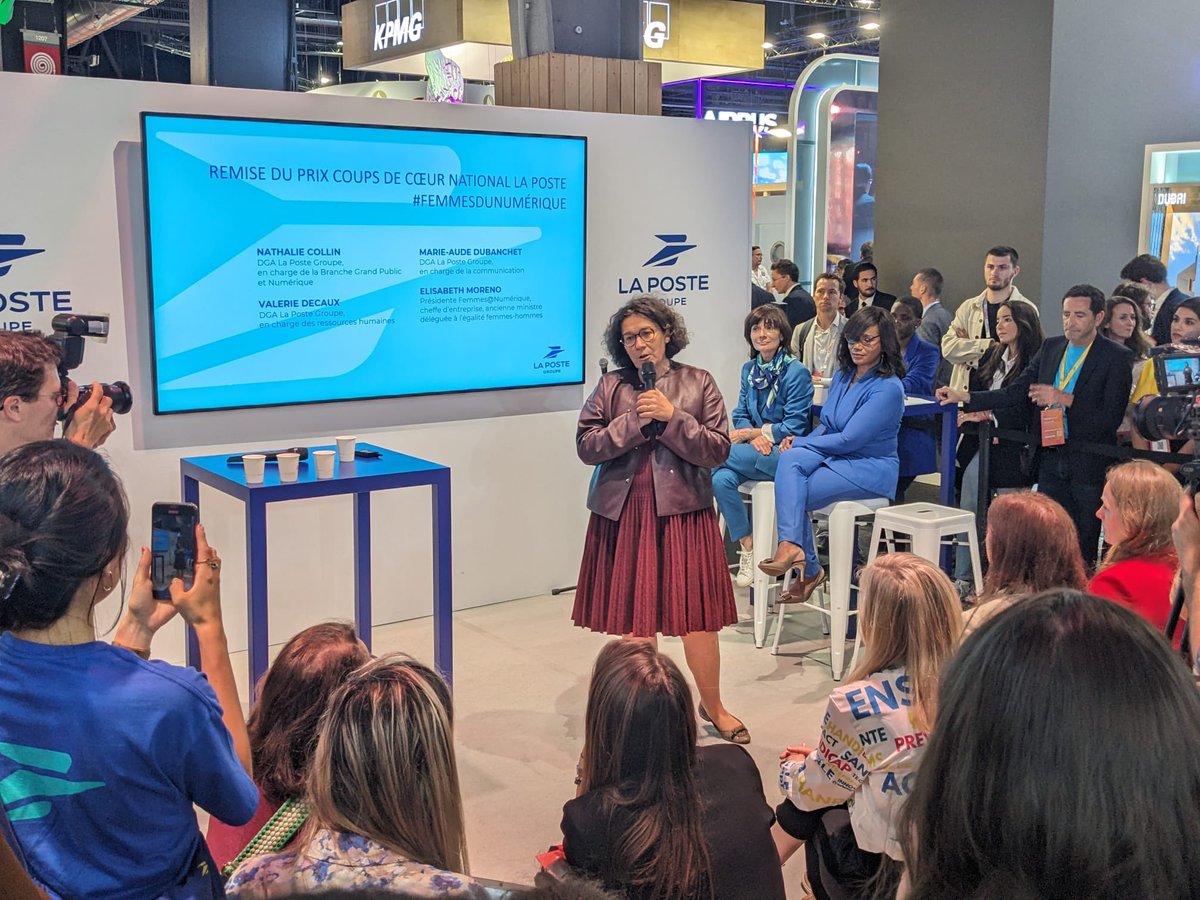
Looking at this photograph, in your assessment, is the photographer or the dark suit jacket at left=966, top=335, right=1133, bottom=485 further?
the dark suit jacket at left=966, top=335, right=1133, bottom=485

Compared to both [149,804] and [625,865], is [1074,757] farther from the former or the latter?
[149,804]

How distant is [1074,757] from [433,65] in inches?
208

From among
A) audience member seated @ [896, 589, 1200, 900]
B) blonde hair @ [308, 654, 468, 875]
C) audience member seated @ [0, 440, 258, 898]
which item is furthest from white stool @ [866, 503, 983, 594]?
audience member seated @ [896, 589, 1200, 900]

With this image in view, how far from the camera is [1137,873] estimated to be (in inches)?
36.4

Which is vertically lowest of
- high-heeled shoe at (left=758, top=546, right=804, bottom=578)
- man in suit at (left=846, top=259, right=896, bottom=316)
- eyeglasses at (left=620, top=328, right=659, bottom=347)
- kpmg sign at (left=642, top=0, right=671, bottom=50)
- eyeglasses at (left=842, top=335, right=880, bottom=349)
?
high-heeled shoe at (left=758, top=546, right=804, bottom=578)

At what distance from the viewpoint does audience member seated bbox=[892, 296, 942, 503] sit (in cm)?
534

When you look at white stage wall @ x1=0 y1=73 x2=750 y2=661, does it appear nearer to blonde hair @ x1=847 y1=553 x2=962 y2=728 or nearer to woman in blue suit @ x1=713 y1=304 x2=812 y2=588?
woman in blue suit @ x1=713 y1=304 x2=812 y2=588

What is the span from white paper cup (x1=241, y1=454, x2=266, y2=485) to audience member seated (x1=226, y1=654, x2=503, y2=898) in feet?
6.51

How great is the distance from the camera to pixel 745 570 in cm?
541

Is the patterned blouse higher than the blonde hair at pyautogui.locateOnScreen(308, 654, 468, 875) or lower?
lower

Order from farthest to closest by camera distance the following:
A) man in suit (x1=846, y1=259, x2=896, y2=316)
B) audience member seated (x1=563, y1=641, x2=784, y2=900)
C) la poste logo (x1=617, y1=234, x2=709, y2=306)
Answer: man in suit (x1=846, y1=259, x2=896, y2=316), la poste logo (x1=617, y1=234, x2=709, y2=306), audience member seated (x1=563, y1=641, x2=784, y2=900)

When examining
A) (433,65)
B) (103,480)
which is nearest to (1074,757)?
(103,480)

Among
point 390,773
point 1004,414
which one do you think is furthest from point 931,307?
point 390,773

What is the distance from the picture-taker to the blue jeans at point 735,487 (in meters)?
5.11
